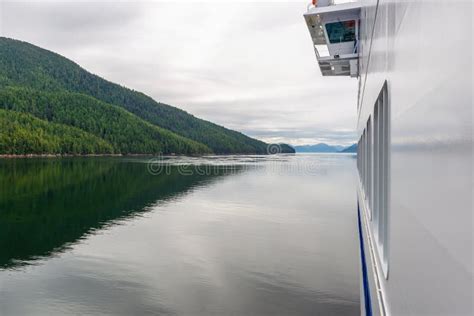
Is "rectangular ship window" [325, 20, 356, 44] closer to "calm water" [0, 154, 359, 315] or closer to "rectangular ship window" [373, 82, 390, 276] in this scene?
"calm water" [0, 154, 359, 315]

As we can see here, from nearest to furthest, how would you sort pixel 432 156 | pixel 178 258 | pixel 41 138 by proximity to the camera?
pixel 432 156 < pixel 178 258 < pixel 41 138

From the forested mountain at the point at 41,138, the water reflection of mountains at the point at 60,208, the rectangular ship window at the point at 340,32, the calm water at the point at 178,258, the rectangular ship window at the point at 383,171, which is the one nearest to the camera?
the rectangular ship window at the point at 383,171

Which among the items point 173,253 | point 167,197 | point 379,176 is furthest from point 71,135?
point 379,176

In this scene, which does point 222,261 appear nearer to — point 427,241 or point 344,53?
point 344,53

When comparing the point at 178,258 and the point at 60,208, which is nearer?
the point at 178,258

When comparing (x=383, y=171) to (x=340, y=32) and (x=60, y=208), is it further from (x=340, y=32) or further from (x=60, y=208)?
(x=60, y=208)

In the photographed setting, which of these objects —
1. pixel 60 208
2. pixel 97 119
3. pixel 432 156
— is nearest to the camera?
pixel 432 156

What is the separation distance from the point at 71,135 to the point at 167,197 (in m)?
103

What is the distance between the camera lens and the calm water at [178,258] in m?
9.98

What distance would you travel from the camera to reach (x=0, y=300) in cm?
1022

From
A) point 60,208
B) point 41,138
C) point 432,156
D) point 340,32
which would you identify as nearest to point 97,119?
point 41,138

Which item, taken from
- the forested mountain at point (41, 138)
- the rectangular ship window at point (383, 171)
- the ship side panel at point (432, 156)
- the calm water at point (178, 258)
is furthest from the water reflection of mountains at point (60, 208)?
the forested mountain at point (41, 138)

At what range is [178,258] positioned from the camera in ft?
46.0

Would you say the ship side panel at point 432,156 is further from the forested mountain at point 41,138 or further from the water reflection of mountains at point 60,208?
the forested mountain at point 41,138
